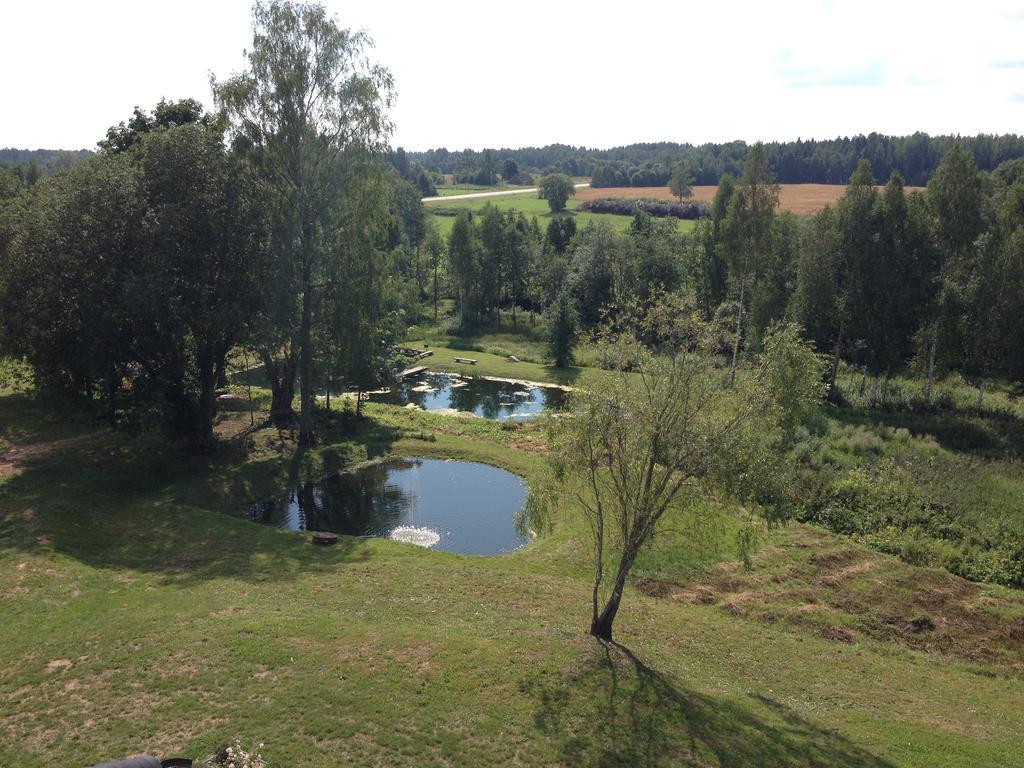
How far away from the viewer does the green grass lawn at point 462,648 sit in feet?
55.5

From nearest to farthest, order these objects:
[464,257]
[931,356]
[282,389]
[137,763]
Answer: [137,763], [282,389], [931,356], [464,257]

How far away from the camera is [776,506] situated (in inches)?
736

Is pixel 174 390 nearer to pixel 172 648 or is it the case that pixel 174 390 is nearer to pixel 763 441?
pixel 172 648

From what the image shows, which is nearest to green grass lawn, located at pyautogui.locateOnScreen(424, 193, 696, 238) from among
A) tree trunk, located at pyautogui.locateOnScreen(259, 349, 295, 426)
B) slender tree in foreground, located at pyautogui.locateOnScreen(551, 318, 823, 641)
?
tree trunk, located at pyautogui.locateOnScreen(259, 349, 295, 426)

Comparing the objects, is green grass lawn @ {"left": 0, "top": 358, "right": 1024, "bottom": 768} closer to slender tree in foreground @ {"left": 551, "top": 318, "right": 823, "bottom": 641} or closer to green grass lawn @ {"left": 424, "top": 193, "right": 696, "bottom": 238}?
slender tree in foreground @ {"left": 551, "top": 318, "right": 823, "bottom": 641}

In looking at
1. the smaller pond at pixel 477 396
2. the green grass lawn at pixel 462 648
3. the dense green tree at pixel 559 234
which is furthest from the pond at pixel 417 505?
the dense green tree at pixel 559 234

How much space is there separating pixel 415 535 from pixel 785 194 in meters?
133

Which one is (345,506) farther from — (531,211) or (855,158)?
(855,158)

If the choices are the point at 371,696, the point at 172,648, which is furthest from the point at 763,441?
the point at 172,648

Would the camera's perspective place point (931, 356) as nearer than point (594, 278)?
Yes

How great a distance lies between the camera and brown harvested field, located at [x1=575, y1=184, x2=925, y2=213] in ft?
406

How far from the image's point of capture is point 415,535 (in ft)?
111

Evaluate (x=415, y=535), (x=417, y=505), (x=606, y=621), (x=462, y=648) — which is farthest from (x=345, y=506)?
(x=606, y=621)

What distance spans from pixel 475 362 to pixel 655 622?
170ft
